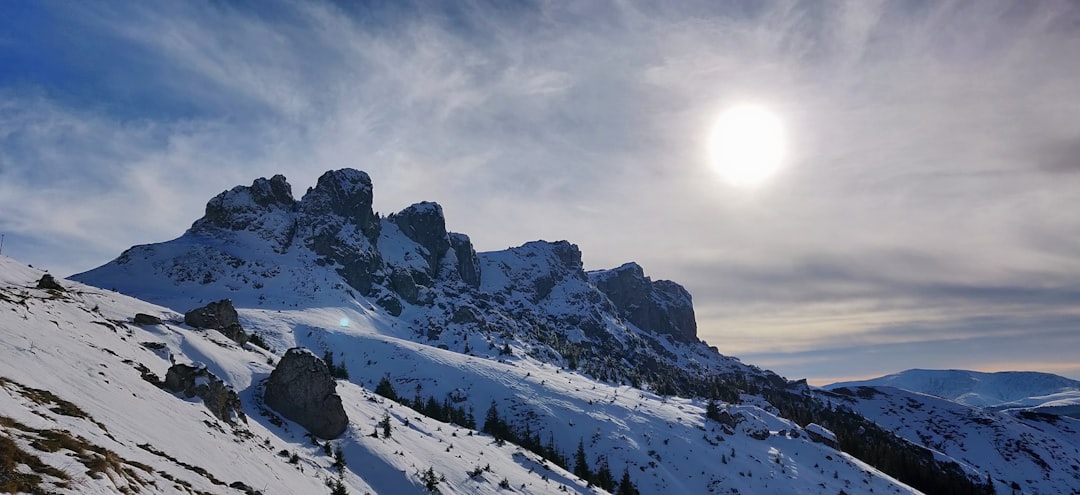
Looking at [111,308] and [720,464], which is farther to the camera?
[720,464]

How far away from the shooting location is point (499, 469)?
1907 inches

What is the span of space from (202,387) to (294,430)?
8.73 meters

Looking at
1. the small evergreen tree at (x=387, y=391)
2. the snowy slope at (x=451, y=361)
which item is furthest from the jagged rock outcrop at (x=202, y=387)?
the small evergreen tree at (x=387, y=391)

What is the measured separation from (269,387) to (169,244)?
148674 millimetres

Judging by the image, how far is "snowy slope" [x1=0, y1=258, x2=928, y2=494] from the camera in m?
21.0

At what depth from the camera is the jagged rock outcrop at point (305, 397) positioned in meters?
41.1

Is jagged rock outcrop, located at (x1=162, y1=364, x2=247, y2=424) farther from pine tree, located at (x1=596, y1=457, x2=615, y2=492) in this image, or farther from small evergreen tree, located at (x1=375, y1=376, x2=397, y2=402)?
small evergreen tree, located at (x1=375, y1=376, x2=397, y2=402)

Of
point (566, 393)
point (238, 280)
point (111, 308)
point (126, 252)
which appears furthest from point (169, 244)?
point (111, 308)

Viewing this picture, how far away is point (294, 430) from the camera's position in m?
39.6

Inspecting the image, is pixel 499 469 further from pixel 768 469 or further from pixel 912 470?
pixel 912 470

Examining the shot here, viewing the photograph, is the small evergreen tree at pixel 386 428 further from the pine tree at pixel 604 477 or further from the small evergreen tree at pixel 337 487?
the pine tree at pixel 604 477

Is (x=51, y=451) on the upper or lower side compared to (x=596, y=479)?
upper

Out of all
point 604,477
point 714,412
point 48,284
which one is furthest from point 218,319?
point 714,412

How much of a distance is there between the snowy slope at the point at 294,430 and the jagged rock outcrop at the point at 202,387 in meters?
0.93
